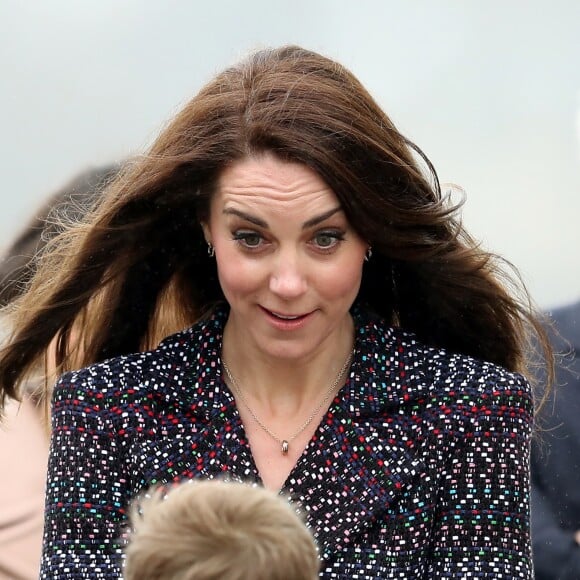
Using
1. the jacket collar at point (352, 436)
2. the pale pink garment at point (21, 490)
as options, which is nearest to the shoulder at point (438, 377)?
the jacket collar at point (352, 436)

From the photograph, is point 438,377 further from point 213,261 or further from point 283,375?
point 213,261

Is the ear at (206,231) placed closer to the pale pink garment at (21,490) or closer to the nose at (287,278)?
the nose at (287,278)

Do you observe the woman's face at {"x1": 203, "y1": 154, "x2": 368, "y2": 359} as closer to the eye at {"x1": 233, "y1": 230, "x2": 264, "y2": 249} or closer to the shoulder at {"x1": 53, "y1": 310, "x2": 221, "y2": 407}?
the eye at {"x1": 233, "y1": 230, "x2": 264, "y2": 249}

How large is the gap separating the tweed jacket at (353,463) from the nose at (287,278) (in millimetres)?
349

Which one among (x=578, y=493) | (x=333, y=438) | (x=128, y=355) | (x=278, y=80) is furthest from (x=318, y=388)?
(x=578, y=493)

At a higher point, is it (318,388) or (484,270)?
(484,270)

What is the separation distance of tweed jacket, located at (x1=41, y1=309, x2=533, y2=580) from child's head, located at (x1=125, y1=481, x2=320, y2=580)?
0.94 m

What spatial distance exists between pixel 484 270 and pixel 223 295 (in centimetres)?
57

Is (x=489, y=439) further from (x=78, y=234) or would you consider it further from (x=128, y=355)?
(x=78, y=234)

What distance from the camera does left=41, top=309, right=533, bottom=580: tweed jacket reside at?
10.9 ft

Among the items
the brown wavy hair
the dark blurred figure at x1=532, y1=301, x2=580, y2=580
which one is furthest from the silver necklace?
the dark blurred figure at x1=532, y1=301, x2=580, y2=580

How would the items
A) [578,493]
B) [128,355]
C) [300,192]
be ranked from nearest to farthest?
[300,192]
[128,355]
[578,493]

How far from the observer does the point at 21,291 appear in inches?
172

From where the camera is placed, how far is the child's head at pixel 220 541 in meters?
2.33
